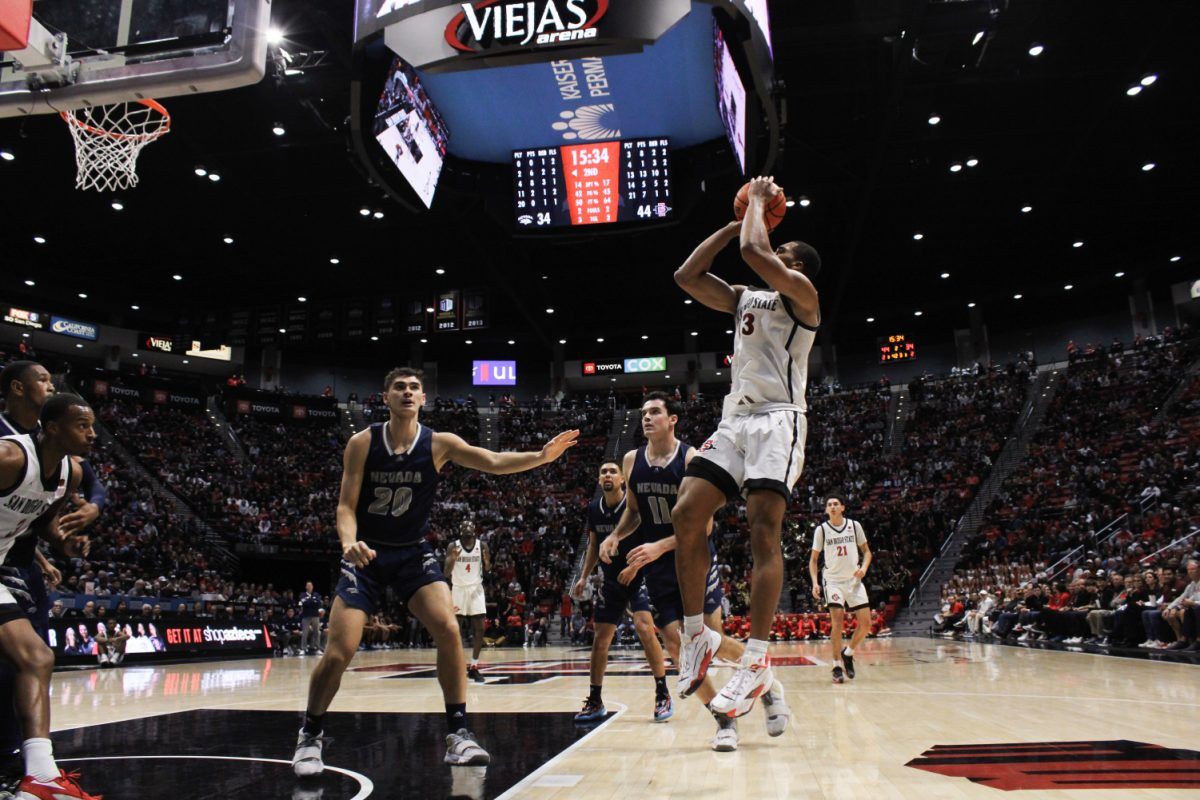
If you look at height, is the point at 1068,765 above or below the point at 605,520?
below

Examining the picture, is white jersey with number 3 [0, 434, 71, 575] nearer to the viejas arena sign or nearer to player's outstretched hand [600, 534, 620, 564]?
player's outstretched hand [600, 534, 620, 564]

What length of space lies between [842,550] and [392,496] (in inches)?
258

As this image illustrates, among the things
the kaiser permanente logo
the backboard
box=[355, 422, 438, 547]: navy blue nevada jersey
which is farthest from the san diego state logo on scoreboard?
the kaiser permanente logo

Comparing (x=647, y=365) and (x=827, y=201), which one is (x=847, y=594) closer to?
(x=827, y=201)

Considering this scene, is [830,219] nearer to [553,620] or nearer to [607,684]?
[553,620]

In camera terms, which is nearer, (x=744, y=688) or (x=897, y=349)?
(x=744, y=688)

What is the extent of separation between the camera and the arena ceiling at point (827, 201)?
15602mm

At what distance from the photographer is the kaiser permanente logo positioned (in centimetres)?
3012

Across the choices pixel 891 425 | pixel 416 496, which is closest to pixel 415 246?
pixel 891 425

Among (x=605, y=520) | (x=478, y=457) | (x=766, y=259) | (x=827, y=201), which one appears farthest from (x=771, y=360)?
(x=827, y=201)

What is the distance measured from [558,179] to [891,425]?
815 inches

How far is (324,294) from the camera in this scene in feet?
102

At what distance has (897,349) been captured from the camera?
113 ft

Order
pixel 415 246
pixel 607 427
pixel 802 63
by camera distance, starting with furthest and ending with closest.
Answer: pixel 607 427
pixel 415 246
pixel 802 63
